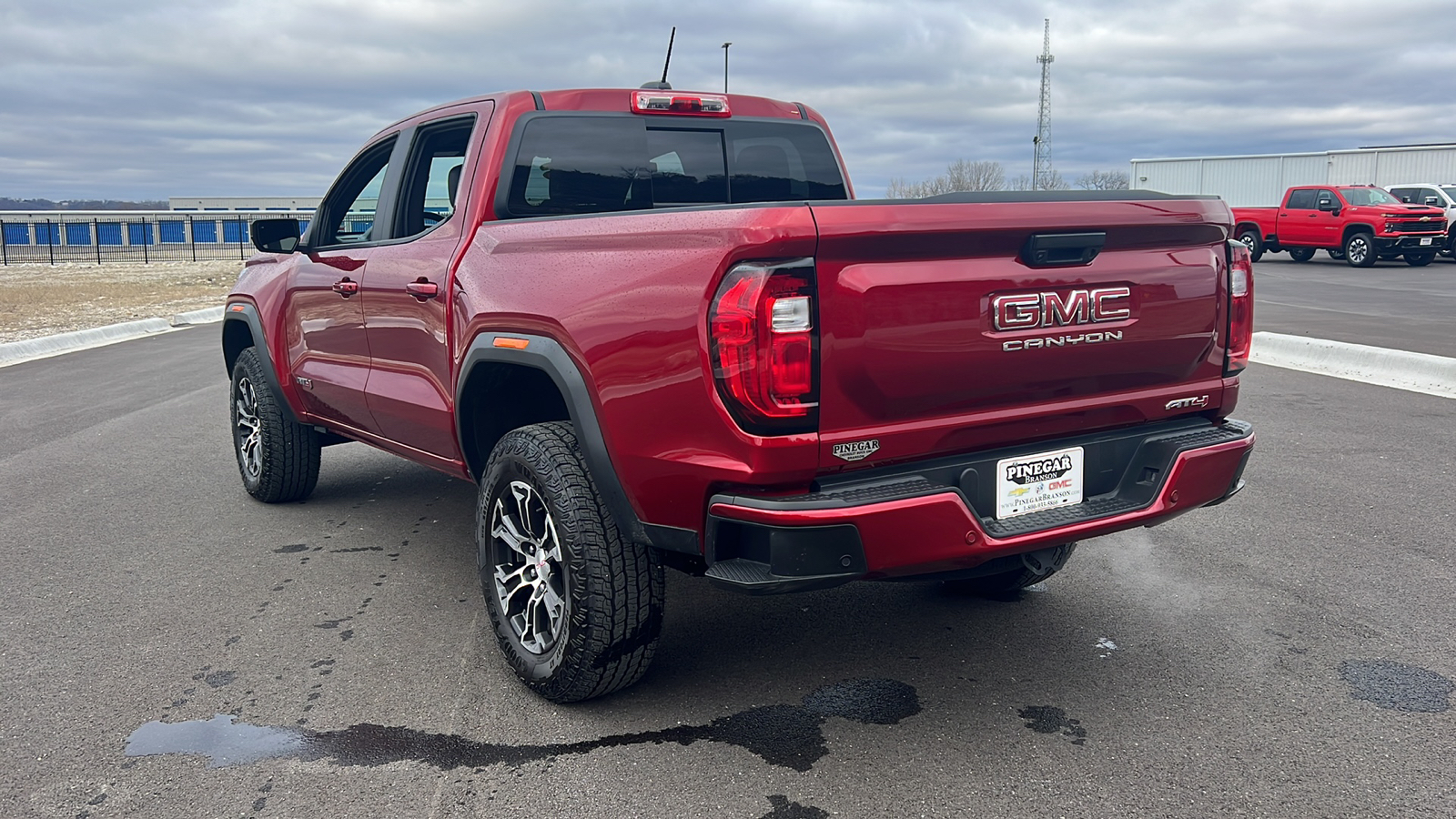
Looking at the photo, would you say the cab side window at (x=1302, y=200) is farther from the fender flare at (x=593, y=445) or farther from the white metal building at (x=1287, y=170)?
the fender flare at (x=593, y=445)

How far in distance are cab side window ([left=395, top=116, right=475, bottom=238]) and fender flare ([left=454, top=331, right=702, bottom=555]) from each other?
4.64 feet

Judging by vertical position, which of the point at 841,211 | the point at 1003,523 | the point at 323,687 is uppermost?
the point at 841,211

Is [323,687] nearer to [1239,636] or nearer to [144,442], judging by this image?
[1239,636]

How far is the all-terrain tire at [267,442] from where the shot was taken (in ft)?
19.3

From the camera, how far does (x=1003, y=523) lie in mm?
3105

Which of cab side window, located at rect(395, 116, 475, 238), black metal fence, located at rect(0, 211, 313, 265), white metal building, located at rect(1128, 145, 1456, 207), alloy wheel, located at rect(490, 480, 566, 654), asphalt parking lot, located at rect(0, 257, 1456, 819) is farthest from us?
black metal fence, located at rect(0, 211, 313, 265)

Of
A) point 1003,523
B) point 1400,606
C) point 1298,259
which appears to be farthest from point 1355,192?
point 1003,523

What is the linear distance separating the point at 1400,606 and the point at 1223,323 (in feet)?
5.09

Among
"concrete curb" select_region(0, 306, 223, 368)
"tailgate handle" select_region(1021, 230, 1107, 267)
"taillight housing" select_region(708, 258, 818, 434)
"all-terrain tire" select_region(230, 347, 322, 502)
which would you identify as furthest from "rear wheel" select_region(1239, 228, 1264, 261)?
"taillight housing" select_region(708, 258, 818, 434)

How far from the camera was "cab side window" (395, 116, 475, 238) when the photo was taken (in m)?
4.57

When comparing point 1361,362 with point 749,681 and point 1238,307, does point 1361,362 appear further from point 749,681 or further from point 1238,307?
point 749,681

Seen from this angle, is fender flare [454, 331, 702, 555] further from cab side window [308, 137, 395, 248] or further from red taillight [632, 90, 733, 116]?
cab side window [308, 137, 395, 248]

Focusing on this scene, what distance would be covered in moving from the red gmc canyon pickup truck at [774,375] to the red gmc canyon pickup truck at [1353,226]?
26.1 metres

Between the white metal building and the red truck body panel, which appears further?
the white metal building
